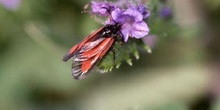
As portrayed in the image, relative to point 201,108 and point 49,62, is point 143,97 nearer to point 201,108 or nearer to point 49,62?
point 201,108

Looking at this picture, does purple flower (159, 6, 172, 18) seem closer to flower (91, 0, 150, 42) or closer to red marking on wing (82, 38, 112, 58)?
flower (91, 0, 150, 42)

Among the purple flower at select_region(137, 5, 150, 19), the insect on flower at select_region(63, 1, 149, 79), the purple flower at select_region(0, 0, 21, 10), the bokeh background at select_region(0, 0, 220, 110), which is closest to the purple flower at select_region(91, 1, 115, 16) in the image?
the insect on flower at select_region(63, 1, 149, 79)

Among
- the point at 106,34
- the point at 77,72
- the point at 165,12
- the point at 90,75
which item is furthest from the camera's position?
the point at 90,75

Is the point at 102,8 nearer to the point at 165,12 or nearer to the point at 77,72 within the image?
the point at 77,72

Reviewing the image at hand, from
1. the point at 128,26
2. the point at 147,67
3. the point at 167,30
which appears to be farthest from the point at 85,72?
the point at 147,67

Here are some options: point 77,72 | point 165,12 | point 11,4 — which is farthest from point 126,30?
point 11,4

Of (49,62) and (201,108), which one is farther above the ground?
(49,62)
